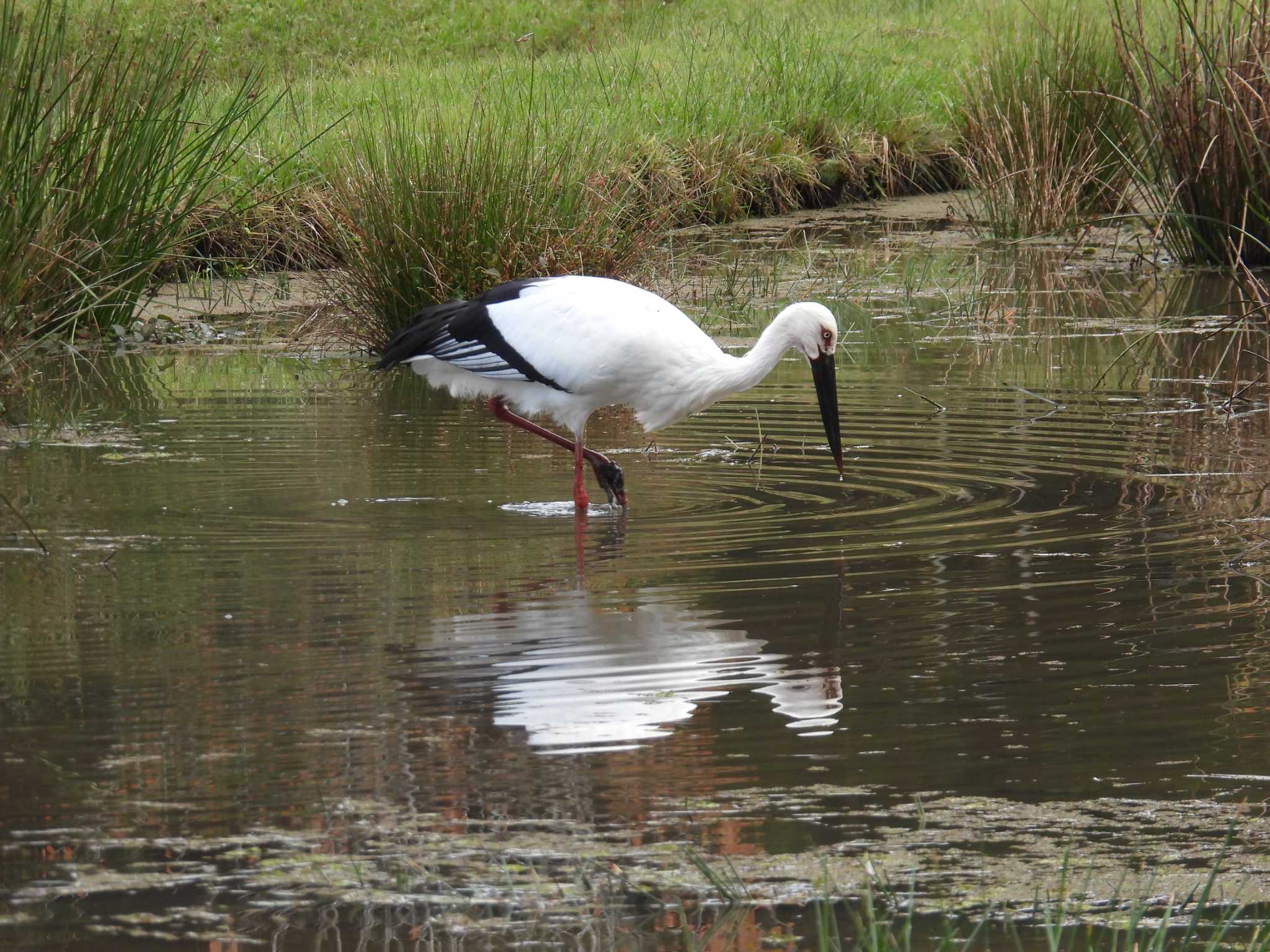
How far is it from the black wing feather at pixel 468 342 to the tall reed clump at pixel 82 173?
127cm

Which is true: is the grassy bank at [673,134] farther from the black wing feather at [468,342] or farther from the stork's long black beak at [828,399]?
the stork's long black beak at [828,399]

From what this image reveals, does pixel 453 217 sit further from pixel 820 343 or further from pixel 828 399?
pixel 828 399

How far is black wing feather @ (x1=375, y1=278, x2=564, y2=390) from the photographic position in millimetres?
7578

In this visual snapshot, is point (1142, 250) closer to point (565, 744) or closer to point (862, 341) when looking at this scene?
point (862, 341)

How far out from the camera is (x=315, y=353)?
1059 centimetres

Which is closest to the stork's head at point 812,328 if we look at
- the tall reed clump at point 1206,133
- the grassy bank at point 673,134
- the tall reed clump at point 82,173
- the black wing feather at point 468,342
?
the black wing feather at point 468,342

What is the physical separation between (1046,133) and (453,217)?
19.1 feet

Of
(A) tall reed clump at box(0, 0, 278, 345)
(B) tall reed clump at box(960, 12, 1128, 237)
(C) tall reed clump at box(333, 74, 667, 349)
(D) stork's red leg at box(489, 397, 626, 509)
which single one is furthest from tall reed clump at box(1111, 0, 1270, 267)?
(A) tall reed clump at box(0, 0, 278, 345)

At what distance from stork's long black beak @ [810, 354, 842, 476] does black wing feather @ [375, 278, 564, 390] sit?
A: 3.42 feet

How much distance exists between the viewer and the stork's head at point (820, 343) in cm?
707

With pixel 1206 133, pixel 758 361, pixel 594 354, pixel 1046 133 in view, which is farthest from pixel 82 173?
pixel 1046 133

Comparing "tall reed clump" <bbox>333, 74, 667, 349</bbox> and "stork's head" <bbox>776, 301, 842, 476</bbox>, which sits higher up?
"tall reed clump" <bbox>333, 74, 667, 349</bbox>

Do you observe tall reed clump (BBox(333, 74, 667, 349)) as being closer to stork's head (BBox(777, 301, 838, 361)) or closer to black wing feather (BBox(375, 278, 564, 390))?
black wing feather (BBox(375, 278, 564, 390))

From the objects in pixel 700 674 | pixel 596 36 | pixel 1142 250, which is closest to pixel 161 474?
pixel 700 674
